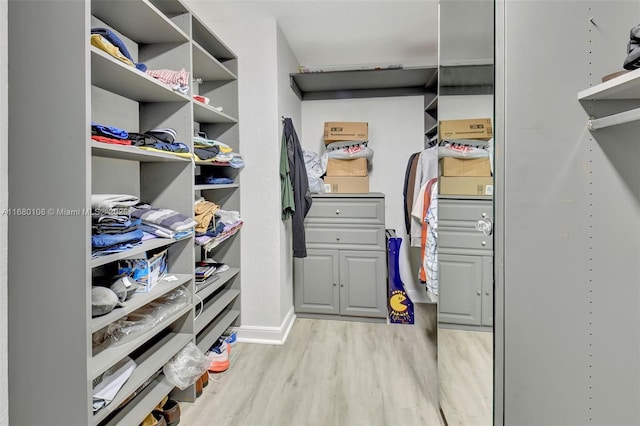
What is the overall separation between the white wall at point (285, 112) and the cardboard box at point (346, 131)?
1.28 feet

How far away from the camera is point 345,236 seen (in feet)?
9.61

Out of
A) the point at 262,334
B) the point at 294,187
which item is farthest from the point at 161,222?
the point at 262,334

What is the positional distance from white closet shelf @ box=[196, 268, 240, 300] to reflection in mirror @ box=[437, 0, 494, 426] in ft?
4.69

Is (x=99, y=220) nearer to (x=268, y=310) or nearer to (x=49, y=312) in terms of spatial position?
(x=49, y=312)

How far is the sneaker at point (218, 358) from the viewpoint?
82.7 inches

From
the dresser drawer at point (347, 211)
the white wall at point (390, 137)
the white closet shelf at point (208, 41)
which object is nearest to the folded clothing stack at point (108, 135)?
the white closet shelf at point (208, 41)

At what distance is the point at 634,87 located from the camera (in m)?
0.87

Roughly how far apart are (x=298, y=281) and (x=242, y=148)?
1311 millimetres

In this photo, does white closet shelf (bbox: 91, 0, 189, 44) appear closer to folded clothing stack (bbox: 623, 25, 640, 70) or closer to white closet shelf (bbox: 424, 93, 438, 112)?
folded clothing stack (bbox: 623, 25, 640, 70)

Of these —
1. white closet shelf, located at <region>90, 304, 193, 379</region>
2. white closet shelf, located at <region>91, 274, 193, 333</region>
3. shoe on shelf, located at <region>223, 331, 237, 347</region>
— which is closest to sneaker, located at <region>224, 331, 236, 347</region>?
shoe on shelf, located at <region>223, 331, 237, 347</region>

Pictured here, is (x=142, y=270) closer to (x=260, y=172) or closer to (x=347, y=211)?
(x=260, y=172)

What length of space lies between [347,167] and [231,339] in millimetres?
1843

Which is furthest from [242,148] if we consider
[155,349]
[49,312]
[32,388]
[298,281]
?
[32,388]

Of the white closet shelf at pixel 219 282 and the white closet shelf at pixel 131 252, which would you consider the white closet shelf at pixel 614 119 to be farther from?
the white closet shelf at pixel 219 282
